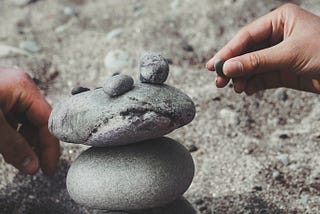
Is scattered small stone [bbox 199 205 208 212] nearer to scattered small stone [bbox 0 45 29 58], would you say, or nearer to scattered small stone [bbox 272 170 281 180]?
A: scattered small stone [bbox 272 170 281 180]

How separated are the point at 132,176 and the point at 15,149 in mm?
537

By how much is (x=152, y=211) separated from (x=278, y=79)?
0.80 metres

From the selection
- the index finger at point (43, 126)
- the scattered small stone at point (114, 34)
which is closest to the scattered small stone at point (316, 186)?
the index finger at point (43, 126)

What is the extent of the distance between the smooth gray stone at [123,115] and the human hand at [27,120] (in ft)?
1.34

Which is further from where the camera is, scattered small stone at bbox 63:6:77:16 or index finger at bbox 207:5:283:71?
scattered small stone at bbox 63:6:77:16

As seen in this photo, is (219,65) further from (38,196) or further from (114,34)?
(114,34)

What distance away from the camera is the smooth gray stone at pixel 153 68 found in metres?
1.61

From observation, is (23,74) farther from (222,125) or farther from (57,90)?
(222,125)

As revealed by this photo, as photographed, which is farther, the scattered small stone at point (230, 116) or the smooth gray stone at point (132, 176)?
the scattered small stone at point (230, 116)

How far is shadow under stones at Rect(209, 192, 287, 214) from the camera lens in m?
2.02

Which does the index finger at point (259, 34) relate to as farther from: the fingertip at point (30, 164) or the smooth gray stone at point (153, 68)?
the fingertip at point (30, 164)

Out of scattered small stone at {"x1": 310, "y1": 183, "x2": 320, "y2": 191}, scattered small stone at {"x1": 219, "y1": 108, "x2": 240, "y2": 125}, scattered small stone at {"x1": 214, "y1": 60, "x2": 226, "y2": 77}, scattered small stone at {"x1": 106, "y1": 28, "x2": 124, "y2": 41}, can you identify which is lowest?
scattered small stone at {"x1": 310, "y1": 183, "x2": 320, "y2": 191}

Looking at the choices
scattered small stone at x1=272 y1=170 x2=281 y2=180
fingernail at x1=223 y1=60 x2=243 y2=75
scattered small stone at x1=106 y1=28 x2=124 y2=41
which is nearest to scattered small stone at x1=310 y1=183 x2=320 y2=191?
scattered small stone at x1=272 y1=170 x2=281 y2=180

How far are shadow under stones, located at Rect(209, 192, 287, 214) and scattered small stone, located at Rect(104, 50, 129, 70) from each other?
1136mm
